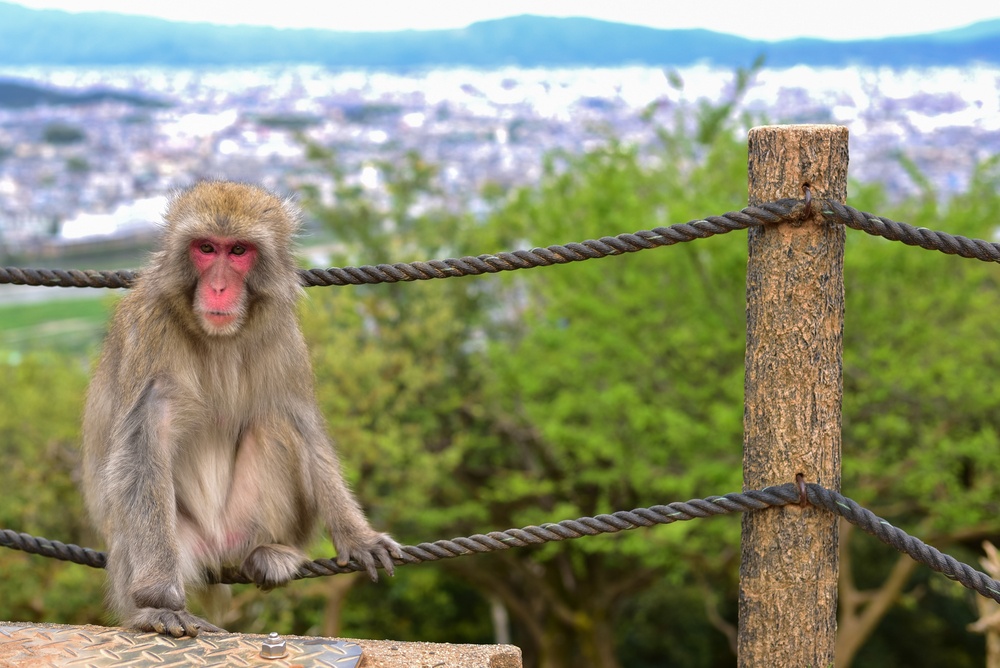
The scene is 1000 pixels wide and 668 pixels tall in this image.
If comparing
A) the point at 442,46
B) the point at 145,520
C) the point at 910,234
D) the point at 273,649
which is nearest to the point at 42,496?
the point at 145,520

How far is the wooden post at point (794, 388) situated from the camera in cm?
209

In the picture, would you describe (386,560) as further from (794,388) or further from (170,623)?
(794,388)

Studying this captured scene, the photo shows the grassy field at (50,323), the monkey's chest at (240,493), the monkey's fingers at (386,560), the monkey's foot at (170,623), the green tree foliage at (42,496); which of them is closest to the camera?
the monkey's foot at (170,623)

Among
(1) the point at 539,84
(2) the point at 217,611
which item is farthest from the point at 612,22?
(2) the point at 217,611

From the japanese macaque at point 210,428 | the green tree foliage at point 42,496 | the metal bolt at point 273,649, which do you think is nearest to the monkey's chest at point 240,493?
the japanese macaque at point 210,428

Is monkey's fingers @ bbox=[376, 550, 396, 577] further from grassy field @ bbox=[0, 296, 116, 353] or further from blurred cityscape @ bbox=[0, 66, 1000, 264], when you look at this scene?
grassy field @ bbox=[0, 296, 116, 353]

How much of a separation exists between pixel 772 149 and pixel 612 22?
79.4 ft

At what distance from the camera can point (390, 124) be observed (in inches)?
1156

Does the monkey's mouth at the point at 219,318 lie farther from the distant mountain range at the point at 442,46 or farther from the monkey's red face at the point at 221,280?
the distant mountain range at the point at 442,46

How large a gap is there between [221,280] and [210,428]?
417 mm

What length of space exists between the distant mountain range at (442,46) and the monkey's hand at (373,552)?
19.5 metres

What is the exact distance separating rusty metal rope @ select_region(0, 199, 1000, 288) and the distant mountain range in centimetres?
1947

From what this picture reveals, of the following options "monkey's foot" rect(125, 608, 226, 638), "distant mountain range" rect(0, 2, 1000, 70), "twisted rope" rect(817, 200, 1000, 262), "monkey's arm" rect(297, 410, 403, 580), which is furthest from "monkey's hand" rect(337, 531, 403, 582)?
"distant mountain range" rect(0, 2, 1000, 70)

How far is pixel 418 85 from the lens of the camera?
33594mm
